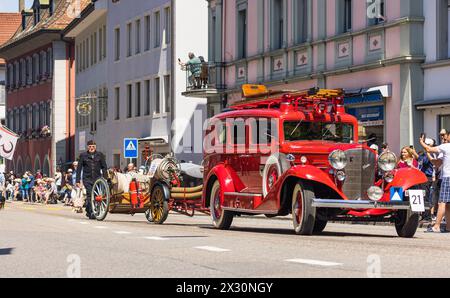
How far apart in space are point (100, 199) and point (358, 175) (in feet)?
30.3

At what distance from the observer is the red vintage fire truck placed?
1952cm

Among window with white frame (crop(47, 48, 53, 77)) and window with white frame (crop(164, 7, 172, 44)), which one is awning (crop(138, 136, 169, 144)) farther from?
window with white frame (crop(47, 48, 53, 77))

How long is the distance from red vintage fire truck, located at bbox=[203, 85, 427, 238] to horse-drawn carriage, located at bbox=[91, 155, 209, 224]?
64.9 inches

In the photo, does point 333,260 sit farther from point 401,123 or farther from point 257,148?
point 401,123

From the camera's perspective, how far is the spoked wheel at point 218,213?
73.7 ft

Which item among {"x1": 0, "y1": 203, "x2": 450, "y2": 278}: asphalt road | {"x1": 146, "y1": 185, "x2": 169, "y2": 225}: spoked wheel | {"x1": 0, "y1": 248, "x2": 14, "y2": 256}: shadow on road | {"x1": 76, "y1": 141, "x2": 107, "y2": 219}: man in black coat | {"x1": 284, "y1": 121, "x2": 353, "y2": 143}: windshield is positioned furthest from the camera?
{"x1": 76, "y1": 141, "x2": 107, "y2": 219}: man in black coat

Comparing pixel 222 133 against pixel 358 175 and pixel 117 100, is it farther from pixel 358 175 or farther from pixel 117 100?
pixel 117 100

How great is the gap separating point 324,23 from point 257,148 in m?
16.6

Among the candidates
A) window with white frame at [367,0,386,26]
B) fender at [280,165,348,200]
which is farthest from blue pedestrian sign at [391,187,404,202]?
window with white frame at [367,0,386,26]

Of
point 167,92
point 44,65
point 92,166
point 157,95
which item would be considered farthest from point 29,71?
point 92,166

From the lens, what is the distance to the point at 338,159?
774 inches

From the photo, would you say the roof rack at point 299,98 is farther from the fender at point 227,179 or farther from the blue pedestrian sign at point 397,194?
the blue pedestrian sign at point 397,194

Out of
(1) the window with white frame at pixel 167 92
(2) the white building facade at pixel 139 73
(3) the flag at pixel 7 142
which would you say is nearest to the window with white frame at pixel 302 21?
(3) the flag at pixel 7 142

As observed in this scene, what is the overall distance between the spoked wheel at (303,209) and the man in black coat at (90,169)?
936 centimetres
